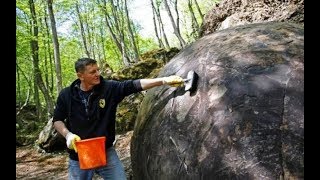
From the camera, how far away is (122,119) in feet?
35.3

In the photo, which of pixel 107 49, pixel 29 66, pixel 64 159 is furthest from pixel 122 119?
pixel 107 49

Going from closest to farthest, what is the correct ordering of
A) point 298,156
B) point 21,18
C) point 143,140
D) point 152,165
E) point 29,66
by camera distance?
1. point 298,156
2. point 152,165
3. point 143,140
4. point 21,18
5. point 29,66

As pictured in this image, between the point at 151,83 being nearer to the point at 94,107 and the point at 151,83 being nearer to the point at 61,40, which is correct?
the point at 94,107

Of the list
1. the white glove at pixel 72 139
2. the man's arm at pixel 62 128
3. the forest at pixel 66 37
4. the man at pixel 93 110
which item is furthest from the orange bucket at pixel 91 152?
the forest at pixel 66 37

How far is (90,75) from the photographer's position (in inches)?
140

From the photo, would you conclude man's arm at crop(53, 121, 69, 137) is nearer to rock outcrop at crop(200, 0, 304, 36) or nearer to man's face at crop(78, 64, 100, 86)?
man's face at crop(78, 64, 100, 86)

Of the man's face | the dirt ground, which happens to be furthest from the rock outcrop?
the dirt ground

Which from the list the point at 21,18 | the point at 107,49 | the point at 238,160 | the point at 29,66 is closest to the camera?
the point at 238,160

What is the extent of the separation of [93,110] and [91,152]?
46 cm

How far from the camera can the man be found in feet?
11.6

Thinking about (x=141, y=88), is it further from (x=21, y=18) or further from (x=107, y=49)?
(x=107, y=49)

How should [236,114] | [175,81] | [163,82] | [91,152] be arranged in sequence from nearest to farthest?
[236,114] → [175,81] → [163,82] → [91,152]

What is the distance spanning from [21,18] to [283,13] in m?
15.2

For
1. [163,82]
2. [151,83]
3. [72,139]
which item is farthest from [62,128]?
[163,82]
